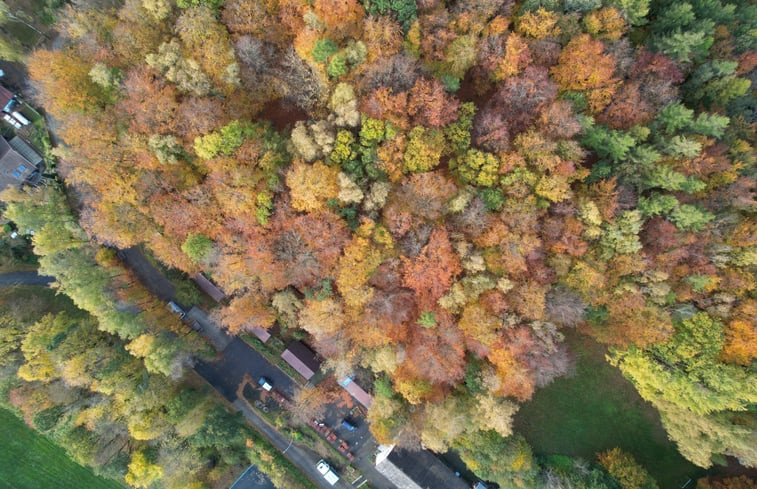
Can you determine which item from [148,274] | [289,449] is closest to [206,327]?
[148,274]

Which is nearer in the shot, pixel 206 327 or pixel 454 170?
pixel 454 170

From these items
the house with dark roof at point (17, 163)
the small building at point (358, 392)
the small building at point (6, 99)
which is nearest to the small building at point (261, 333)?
the small building at point (358, 392)

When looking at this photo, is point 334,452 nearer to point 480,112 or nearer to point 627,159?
point 480,112

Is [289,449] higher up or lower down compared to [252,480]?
higher up

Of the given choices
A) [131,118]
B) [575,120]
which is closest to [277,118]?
[131,118]

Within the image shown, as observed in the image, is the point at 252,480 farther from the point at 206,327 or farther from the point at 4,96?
the point at 4,96

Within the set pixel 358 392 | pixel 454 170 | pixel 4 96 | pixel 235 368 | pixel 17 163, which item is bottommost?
pixel 235 368

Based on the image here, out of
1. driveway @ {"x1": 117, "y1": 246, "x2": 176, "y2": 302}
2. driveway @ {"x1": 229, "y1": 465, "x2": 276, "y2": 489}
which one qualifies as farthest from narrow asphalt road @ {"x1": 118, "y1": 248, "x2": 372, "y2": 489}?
driveway @ {"x1": 229, "y1": 465, "x2": 276, "y2": 489}

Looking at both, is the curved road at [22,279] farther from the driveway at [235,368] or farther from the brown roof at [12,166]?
the driveway at [235,368]

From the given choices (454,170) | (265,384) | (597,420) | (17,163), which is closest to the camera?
(454,170)
